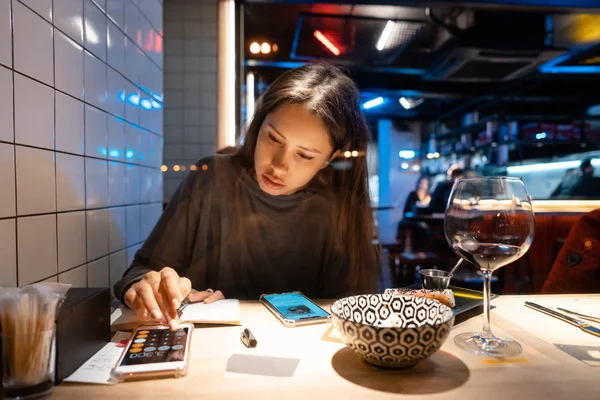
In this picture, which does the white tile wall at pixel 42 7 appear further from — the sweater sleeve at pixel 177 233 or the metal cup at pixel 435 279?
the metal cup at pixel 435 279

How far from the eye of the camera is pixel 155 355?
2.13 feet

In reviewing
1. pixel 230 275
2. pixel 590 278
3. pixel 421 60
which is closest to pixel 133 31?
pixel 230 275

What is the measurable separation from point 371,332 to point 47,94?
3.04 feet

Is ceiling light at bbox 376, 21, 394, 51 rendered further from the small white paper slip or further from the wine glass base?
the small white paper slip

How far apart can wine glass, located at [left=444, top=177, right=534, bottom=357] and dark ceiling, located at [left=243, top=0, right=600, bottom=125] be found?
1.99m

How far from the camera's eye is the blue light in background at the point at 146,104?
63.2 inches

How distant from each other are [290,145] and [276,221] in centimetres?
40

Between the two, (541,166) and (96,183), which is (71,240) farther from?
(541,166)

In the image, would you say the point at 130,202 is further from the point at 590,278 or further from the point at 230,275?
the point at 590,278

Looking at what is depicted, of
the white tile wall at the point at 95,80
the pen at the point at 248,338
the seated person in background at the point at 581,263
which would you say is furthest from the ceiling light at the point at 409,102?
the pen at the point at 248,338

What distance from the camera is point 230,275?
4.99 feet

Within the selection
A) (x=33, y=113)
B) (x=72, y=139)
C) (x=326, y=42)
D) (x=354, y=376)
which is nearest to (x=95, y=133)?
(x=72, y=139)

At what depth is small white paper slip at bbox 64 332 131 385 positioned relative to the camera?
604mm

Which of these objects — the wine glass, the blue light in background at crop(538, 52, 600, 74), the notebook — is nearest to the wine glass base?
the wine glass
